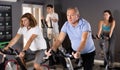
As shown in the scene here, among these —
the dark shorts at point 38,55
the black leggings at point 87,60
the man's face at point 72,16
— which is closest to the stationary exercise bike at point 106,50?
the dark shorts at point 38,55

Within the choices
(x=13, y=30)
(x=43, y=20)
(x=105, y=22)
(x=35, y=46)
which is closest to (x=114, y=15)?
(x=105, y=22)

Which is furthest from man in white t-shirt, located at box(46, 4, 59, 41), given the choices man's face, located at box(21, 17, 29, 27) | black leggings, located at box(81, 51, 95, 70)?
black leggings, located at box(81, 51, 95, 70)

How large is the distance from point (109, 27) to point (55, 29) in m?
1.54

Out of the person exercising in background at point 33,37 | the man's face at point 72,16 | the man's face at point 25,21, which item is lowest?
the person exercising in background at point 33,37

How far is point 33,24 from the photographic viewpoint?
11.8 ft

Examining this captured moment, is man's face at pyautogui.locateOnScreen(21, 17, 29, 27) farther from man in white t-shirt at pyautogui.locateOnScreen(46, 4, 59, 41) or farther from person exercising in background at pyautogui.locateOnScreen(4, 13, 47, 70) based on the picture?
man in white t-shirt at pyautogui.locateOnScreen(46, 4, 59, 41)

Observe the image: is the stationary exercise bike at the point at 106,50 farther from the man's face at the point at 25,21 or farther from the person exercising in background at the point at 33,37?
the man's face at the point at 25,21

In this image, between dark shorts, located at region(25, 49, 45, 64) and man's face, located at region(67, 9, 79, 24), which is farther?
dark shorts, located at region(25, 49, 45, 64)

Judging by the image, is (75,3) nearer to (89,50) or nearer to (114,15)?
(114,15)

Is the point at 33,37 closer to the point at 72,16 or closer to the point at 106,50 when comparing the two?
the point at 72,16

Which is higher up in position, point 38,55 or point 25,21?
point 25,21

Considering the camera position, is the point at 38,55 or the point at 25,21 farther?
the point at 38,55

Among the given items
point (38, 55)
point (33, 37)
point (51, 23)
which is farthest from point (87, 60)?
point (51, 23)

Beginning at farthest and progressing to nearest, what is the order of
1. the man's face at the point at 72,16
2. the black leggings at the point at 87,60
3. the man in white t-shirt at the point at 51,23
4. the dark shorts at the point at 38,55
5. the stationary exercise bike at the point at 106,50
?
1. the man in white t-shirt at the point at 51,23
2. the stationary exercise bike at the point at 106,50
3. the dark shorts at the point at 38,55
4. the black leggings at the point at 87,60
5. the man's face at the point at 72,16
